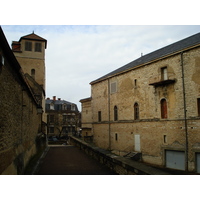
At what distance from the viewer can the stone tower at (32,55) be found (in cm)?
3115

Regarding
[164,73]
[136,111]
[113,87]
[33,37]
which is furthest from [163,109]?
[33,37]

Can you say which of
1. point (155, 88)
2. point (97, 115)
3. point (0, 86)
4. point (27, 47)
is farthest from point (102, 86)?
point (0, 86)

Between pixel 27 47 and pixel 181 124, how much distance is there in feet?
84.9

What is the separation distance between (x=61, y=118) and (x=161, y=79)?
123 ft

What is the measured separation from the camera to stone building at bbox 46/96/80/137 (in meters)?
50.2

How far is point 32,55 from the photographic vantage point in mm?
31719

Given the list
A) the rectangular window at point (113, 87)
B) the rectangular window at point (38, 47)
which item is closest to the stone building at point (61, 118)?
the rectangular window at point (38, 47)

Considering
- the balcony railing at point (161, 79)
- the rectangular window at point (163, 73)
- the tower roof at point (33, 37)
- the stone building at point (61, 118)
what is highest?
the tower roof at point (33, 37)

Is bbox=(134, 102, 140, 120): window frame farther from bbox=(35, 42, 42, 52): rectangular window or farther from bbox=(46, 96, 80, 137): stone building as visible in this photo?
bbox=(46, 96, 80, 137): stone building

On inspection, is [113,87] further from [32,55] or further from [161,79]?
[32,55]

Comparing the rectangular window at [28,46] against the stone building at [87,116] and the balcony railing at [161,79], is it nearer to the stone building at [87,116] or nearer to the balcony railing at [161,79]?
the stone building at [87,116]

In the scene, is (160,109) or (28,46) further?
(28,46)

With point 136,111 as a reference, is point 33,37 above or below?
above

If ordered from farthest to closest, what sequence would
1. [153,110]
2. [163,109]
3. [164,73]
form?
1. [153,110]
2. [164,73]
3. [163,109]
